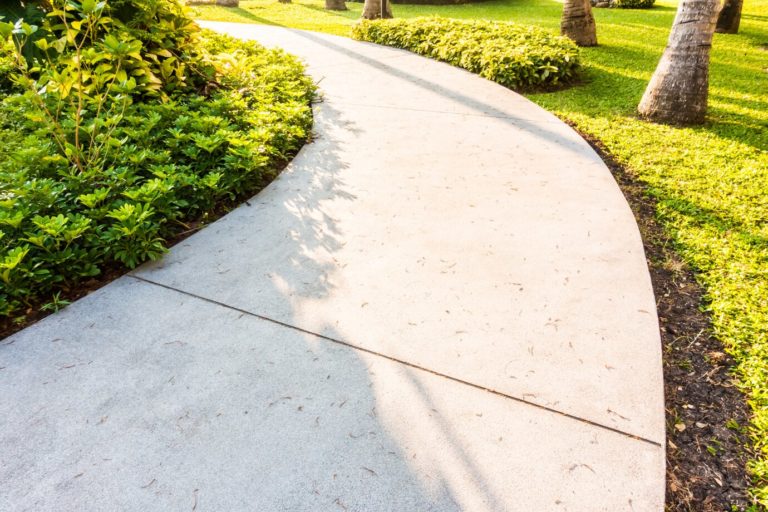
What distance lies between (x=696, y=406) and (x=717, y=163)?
3272 mm

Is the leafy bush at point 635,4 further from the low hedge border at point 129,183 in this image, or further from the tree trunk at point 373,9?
the low hedge border at point 129,183

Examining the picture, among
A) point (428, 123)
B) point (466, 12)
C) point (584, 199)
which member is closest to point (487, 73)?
point (428, 123)

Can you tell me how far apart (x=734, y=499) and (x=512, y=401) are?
88cm

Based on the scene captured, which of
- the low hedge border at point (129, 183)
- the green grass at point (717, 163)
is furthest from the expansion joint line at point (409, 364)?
the green grass at point (717, 163)

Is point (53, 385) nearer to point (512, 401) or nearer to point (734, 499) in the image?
point (512, 401)

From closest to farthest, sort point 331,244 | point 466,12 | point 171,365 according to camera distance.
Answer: point 171,365 < point 331,244 < point 466,12

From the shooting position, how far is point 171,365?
7.55 ft

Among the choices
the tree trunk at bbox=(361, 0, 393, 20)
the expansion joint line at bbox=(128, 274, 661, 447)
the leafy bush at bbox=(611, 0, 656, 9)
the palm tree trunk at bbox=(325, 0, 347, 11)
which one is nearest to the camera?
the expansion joint line at bbox=(128, 274, 661, 447)

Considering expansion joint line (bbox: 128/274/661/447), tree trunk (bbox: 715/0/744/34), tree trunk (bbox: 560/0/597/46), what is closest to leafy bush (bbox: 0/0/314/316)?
expansion joint line (bbox: 128/274/661/447)

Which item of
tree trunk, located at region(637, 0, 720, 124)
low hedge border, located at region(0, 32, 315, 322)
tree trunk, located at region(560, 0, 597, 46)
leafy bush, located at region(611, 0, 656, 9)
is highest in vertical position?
leafy bush, located at region(611, 0, 656, 9)

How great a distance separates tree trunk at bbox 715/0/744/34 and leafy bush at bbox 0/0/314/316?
8.88 m

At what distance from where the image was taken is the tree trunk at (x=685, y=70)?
4.92 metres

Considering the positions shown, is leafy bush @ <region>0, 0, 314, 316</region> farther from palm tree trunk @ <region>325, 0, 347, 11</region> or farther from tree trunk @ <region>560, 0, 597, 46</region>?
palm tree trunk @ <region>325, 0, 347, 11</region>

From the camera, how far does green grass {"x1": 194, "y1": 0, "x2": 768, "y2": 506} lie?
2.62 metres
